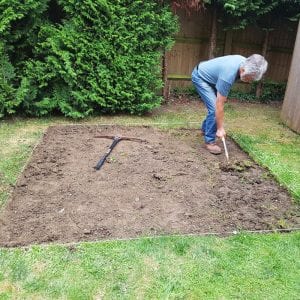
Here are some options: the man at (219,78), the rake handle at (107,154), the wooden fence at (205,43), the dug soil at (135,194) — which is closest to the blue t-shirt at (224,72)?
the man at (219,78)

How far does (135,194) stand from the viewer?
382 centimetres

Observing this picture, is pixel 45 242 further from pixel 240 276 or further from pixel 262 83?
pixel 262 83

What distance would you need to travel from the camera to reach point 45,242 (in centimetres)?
298

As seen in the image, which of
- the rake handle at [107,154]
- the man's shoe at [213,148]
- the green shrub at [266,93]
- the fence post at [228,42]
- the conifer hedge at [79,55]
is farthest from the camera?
the green shrub at [266,93]

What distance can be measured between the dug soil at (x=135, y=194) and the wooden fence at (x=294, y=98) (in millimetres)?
1711

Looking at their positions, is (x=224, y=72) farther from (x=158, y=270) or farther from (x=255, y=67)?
(x=158, y=270)

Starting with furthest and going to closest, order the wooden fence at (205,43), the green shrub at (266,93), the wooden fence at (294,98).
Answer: the green shrub at (266,93) → the wooden fence at (205,43) → the wooden fence at (294,98)

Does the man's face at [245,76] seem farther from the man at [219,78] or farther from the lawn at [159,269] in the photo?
the lawn at [159,269]

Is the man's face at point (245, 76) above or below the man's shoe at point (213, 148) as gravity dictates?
above

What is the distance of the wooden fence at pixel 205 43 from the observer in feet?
26.9

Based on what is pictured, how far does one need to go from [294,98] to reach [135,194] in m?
3.99

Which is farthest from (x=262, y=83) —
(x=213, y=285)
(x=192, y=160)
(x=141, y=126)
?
(x=213, y=285)

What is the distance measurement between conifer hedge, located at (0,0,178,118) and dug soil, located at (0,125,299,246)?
1328mm

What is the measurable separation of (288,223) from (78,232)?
1.94 m
